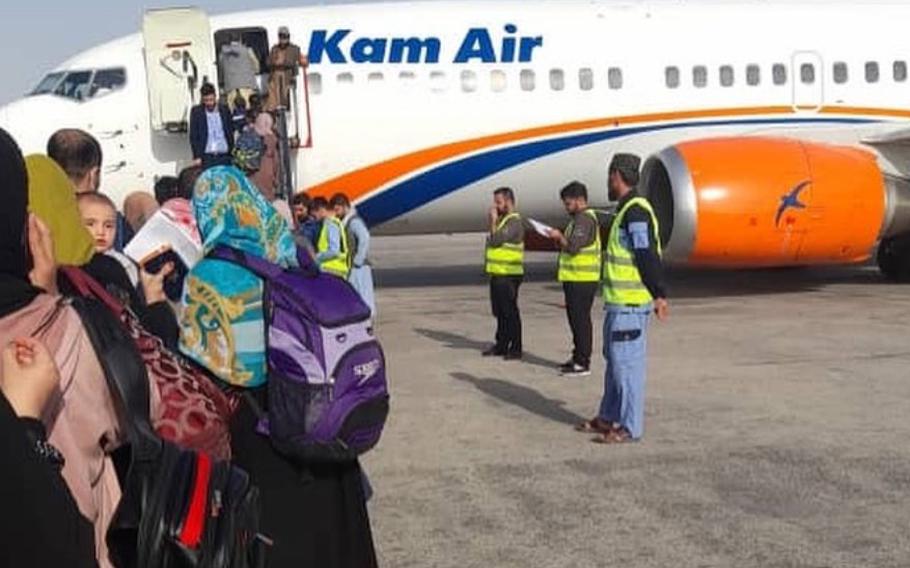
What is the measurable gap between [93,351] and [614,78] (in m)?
13.7

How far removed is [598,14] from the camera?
1549 centimetres

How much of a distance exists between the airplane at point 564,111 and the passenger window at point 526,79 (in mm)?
17

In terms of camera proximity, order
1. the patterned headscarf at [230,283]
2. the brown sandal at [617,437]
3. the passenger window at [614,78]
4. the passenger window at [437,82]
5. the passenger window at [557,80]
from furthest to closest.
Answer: the passenger window at [614,78], the passenger window at [557,80], the passenger window at [437,82], the brown sandal at [617,437], the patterned headscarf at [230,283]

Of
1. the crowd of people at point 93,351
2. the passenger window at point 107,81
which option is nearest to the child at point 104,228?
the crowd of people at point 93,351

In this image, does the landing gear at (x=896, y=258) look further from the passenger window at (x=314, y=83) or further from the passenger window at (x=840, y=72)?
the passenger window at (x=314, y=83)

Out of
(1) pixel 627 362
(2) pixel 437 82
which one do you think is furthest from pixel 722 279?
(1) pixel 627 362

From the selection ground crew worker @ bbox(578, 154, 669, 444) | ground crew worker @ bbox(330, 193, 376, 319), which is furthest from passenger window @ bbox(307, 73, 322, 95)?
ground crew worker @ bbox(578, 154, 669, 444)

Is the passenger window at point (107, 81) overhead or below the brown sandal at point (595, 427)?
overhead

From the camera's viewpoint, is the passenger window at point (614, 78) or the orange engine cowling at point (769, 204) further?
the passenger window at point (614, 78)

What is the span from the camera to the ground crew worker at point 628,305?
7105 mm

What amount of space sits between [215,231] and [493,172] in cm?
1159

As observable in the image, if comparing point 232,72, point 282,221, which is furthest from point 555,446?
point 232,72

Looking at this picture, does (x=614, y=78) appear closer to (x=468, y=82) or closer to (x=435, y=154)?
(x=468, y=82)

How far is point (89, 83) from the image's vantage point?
14.5 meters
